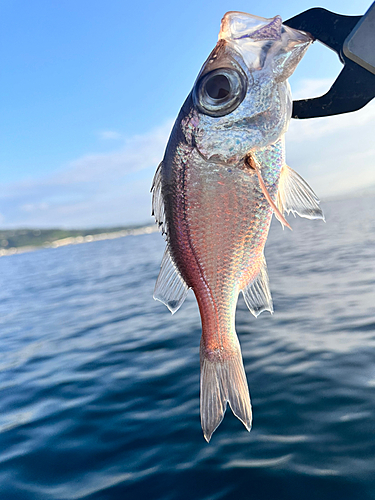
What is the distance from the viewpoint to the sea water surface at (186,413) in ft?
11.9

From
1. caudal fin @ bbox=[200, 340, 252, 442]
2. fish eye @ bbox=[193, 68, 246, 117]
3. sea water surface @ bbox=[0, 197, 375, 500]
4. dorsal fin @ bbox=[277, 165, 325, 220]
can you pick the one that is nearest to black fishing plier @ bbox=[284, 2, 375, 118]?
dorsal fin @ bbox=[277, 165, 325, 220]

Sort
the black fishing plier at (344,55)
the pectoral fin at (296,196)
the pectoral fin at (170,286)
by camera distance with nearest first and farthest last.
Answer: the black fishing plier at (344,55) < the pectoral fin at (296,196) < the pectoral fin at (170,286)

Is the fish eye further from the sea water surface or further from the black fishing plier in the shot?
the sea water surface

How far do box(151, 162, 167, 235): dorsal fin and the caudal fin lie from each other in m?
0.90

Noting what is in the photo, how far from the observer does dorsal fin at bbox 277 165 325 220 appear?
228cm

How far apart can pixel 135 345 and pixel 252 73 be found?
713cm

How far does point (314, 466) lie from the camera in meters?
3.61

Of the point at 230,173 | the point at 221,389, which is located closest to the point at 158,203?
the point at 230,173

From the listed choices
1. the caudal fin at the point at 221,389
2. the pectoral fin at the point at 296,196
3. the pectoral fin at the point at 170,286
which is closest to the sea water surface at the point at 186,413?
the caudal fin at the point at 221,389

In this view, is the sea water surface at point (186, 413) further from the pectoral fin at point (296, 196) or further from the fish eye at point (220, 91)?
the fish eye at point (220, 91)

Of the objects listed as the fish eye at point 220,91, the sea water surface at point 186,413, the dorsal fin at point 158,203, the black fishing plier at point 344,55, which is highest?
the black fishing plier at point 344,55

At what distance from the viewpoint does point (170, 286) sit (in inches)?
96.5

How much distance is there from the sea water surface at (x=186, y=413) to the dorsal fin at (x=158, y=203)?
278 cm

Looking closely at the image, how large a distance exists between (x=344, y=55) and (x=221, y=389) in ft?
7.68
